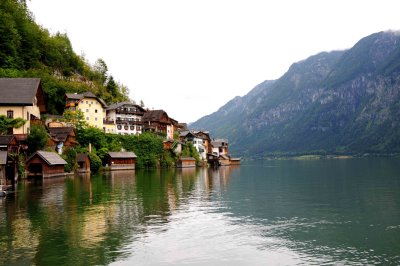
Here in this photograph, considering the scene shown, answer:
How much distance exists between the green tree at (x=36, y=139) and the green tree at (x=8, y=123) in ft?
11.7

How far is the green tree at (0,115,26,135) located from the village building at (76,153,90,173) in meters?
21.8

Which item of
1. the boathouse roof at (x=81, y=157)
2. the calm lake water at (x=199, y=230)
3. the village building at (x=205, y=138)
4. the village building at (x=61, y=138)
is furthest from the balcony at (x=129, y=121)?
the calm lake water at (x=199, y=230)

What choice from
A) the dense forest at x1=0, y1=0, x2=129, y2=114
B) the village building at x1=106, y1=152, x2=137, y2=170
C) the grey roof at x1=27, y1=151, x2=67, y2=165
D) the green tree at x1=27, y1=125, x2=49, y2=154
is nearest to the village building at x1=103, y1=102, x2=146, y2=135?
the dense forest at x1=0, y1=0, x2=129, y2=114

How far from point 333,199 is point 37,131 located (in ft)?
170

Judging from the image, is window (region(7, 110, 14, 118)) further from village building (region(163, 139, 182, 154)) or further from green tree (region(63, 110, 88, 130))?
village building (region(163, 139, 182, 154))

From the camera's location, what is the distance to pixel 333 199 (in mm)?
41531

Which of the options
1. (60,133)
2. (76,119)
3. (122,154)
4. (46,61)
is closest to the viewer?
(60,133)

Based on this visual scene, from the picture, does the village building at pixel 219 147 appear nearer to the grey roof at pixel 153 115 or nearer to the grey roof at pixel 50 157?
the grey roof at pixel 153 115

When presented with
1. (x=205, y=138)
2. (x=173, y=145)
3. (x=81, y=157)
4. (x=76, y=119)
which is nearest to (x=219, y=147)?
(x=205, y=138)

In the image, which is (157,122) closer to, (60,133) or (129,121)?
(129,121)

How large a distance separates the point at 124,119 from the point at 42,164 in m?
54.2

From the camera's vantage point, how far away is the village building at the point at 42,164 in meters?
70.6

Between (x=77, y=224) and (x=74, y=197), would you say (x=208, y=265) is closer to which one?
(x=77, y=224)

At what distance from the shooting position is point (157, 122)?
A: 131500mm
